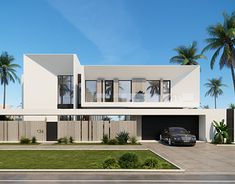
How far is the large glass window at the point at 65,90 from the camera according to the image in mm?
30070

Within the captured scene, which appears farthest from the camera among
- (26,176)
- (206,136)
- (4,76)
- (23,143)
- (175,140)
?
(4,76)

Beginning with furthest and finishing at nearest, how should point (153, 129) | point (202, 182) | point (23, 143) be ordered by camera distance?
point (153, 129) → point (23, 143) → point (202, 182)

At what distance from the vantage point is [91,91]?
→ 3083 cm

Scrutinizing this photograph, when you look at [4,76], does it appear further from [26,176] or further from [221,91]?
[221,91]

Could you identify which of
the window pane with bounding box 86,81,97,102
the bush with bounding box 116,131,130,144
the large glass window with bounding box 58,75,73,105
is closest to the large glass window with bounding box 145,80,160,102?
the window pane with bounding box 86,81,97,102

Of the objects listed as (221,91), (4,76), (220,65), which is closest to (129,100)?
(220,65)

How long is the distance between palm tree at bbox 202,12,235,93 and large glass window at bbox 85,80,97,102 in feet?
45.7

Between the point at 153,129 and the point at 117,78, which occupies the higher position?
the point at 117,78

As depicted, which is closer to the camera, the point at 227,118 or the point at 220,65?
the point at 227,118

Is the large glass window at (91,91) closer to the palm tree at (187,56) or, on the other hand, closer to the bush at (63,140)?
the bush at (63,140)

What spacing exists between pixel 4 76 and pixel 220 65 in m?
35.5

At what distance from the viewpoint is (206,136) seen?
2644cm

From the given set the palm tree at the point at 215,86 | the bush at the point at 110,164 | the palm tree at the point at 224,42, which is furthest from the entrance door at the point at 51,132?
the palm tree at the point at 215,86

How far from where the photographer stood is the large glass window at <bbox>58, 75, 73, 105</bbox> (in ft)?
98.7
